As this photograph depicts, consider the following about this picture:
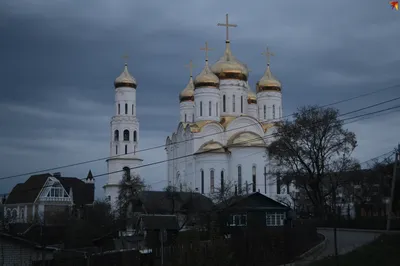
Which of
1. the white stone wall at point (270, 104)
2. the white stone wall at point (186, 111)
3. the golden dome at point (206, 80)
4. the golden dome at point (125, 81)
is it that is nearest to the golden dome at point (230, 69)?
the golden dome at point (206, 80)

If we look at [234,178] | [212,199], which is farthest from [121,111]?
[212,199]

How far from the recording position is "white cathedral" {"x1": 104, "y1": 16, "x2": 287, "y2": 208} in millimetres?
64938

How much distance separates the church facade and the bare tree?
12.1m

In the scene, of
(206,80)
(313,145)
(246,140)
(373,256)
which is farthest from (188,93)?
(373,256)

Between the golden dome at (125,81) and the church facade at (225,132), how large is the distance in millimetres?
6563

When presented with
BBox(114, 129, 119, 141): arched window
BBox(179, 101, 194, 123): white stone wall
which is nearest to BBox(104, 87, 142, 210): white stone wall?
BBox(114, 129, 119, 141): arched window

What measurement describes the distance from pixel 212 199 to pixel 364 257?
3074cm

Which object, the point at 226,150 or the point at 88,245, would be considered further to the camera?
the point at 226,150

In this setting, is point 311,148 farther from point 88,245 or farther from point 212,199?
point 88,245

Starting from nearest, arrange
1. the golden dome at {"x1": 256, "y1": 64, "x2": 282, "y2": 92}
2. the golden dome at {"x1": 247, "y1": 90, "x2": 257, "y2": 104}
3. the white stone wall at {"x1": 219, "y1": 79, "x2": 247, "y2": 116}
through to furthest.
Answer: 1. the white stone wall at {"x1": 219, "y1": 79, "x2": 247, "y2": 116}
2. the golden dome at {"x1": 256, "y1": 64, "x2": 282, "y2": 92}
3. the golden dome at {"x1": 247, "y1": 90, "x2": 257, "y2": 104}

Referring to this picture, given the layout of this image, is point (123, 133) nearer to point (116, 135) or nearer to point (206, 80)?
point (116, 135)

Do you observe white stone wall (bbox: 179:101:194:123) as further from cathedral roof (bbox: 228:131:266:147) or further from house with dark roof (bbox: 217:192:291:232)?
house with dark roof (bbox: 217:192:291:232)

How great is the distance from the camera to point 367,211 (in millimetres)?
57594

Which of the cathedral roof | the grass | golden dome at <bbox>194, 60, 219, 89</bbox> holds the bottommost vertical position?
the grass
